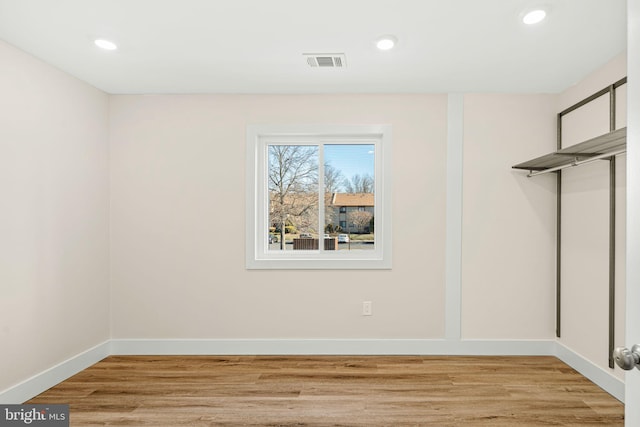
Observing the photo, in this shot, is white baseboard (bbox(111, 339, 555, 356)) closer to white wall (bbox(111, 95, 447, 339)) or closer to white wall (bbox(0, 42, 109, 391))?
white wall (bbox(111, 95, 447, 339))

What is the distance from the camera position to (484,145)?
325cm

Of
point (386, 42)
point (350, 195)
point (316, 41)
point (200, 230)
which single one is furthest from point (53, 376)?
point (386, 42)

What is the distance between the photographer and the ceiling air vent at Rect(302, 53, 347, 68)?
8.23 feet

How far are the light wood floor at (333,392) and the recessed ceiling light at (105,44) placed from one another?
7.64 ft

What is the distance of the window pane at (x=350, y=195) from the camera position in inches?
137

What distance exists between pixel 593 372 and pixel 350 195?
7.63ft

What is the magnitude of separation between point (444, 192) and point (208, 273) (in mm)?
2221

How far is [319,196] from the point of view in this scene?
136 inches

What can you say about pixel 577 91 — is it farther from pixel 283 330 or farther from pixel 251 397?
pixel 251 397

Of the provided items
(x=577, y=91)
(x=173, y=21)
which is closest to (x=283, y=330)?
(x=173, y=21)

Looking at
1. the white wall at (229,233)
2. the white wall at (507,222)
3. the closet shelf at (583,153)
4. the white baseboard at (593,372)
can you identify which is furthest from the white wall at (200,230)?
the white baseboard at (593,372)

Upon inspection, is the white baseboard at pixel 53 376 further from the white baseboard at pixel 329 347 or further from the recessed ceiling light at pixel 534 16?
the recessed ceiling light at pixel 534 16

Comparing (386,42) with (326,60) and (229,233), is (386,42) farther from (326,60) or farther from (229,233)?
(229,233)

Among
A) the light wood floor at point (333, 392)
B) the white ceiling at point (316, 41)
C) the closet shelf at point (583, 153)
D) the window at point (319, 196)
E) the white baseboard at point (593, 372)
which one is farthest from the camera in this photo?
the window at point (319, 196)
